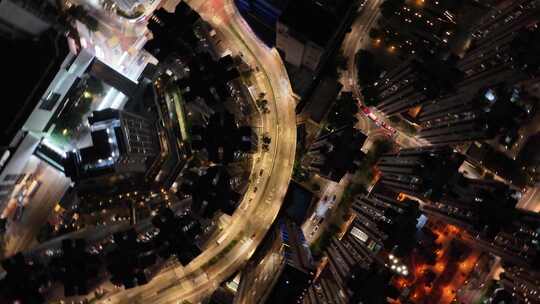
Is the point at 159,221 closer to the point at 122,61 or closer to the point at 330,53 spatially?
the point at 122,61

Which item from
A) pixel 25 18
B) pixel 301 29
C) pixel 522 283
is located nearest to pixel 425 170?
pixel 301 29

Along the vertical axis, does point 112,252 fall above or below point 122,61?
below

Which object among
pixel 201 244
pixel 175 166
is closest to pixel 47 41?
pixel 175 166

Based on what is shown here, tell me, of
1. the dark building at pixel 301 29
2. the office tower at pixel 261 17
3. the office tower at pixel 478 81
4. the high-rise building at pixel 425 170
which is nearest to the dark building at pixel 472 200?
the high-rise building at pixel 425 170

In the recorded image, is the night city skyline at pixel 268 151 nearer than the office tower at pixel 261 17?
Yes

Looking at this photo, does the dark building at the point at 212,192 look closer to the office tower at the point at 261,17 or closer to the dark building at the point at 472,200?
the office tower at the point at 261,17

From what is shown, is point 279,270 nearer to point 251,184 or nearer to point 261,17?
point 251,184
